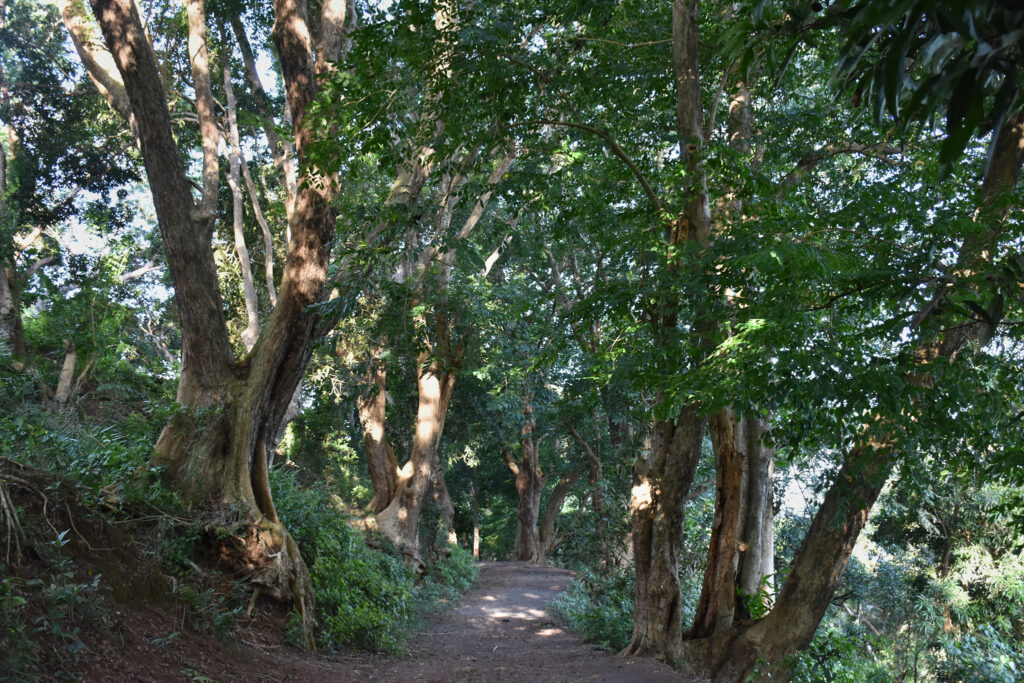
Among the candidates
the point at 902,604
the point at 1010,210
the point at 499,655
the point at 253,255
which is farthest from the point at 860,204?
the point at 902,604

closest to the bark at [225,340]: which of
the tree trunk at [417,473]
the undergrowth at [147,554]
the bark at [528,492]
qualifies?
the undergrowth at [147,554]

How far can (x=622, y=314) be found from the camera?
273 inches

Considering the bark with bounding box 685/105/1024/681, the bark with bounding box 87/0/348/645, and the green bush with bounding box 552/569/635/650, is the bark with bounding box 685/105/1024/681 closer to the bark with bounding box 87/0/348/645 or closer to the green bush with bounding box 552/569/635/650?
the green bush with bounding box 552/569/635/650

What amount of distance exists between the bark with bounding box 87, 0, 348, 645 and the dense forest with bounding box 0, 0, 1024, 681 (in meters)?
0.04

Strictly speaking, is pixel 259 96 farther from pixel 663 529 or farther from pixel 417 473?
pixel 663 529

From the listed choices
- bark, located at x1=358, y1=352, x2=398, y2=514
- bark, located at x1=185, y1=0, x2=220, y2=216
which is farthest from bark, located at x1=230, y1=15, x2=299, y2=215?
bark, located at x1=358, y1=352, x2=398, y2=514

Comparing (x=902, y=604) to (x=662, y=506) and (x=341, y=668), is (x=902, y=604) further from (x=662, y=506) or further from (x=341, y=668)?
(x=341, y=668)

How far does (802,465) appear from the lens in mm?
10461

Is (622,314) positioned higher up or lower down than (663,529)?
higher up

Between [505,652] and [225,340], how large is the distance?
20.3 ft

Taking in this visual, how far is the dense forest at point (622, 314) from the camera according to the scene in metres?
4.46

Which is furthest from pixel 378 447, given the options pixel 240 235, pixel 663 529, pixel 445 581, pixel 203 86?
pixel 663 529

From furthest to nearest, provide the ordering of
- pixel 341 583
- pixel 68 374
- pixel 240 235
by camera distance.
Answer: pixel 240 235, pixel 68 374, pixel 341 583

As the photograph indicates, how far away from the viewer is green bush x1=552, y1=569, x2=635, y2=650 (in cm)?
1004
